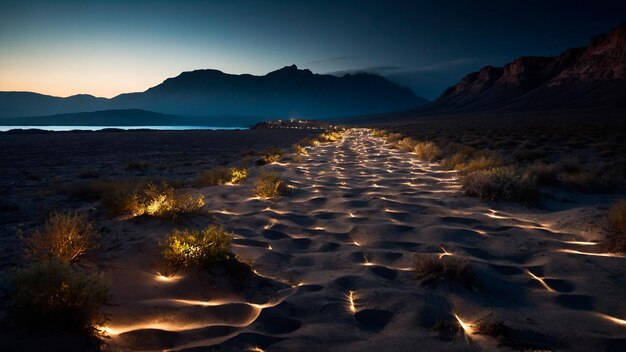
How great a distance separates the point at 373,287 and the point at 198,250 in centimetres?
165

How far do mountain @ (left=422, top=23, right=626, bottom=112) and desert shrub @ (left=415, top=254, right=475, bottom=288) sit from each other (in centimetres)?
9777

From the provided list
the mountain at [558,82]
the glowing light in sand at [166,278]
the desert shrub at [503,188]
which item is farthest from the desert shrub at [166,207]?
the mountain at [558,82]

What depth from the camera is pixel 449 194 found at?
7098mm

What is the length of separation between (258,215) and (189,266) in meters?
2.37

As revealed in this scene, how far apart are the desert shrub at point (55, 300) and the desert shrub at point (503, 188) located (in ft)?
20.4

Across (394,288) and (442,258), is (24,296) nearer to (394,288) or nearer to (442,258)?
(394,288)

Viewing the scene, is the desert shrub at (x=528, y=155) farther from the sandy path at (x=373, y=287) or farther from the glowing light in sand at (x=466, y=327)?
the glowing light in sand at (x=466, y=327)

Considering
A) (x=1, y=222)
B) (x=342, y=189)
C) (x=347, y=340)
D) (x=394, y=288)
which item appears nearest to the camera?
(x=347, y=340)

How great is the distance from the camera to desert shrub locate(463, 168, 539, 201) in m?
6.33

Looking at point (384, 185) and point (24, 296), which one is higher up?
point (24, 296)

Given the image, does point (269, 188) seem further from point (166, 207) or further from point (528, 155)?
point (528, 155)

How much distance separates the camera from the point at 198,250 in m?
3.39

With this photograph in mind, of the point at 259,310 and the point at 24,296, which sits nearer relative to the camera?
the point at 24,296

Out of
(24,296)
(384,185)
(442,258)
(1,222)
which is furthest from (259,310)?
(384,185)
